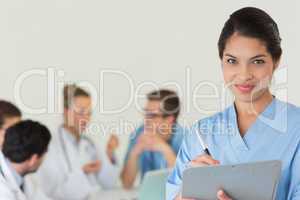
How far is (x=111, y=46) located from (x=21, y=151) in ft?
2.94

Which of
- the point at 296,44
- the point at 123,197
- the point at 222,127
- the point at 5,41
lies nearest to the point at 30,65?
the point at 5,41

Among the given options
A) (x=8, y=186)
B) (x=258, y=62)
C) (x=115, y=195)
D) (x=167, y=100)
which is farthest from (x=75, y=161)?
(x=258, y=62)

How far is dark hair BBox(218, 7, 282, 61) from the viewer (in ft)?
4.13

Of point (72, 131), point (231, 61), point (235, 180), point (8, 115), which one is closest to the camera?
point (235, 180)

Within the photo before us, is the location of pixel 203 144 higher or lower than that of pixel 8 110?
higher

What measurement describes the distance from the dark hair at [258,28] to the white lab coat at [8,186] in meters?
1.05

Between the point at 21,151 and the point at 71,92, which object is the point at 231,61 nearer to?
the point at 21,151

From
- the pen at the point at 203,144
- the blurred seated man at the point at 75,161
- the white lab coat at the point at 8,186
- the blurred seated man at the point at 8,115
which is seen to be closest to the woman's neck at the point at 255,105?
the pen at the point at 203,144

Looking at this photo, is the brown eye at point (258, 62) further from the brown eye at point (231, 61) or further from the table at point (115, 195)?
the table at point (115, 195)

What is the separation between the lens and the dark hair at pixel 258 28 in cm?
126

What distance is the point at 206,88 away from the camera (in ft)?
9.59

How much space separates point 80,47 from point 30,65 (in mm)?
250

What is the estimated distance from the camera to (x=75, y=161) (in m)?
2.70

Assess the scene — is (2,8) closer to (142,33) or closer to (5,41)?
(5,41)
